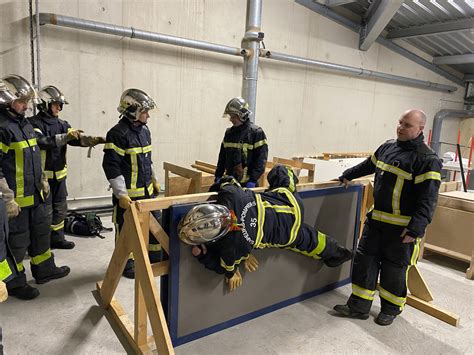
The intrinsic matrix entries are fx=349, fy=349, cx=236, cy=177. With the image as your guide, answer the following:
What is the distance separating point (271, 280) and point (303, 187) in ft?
2.24

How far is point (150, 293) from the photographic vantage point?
70.7 inches

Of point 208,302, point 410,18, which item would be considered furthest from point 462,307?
point 410,18

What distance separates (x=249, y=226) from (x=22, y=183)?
166 centimetres

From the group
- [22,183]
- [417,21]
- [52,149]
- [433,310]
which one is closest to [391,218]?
[433,310]

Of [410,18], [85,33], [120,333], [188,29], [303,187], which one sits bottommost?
[120,333]

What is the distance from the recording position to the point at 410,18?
6.71 metres

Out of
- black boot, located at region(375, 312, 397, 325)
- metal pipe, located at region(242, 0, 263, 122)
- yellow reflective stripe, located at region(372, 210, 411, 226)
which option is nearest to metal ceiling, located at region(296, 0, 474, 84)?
metal pipe, located at region(242, 0, 263, 122)

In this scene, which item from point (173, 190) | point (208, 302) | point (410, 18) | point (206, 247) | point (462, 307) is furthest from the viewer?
point (410, 18)

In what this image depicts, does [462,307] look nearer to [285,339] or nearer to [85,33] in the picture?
[285,339]

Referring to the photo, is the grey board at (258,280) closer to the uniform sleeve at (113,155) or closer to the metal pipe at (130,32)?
the uniform sleeve at (113,155)

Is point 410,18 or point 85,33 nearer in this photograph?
point 85,33

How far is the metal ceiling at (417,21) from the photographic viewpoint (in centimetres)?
590

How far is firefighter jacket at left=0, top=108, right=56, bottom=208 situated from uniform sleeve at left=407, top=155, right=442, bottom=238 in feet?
8.49

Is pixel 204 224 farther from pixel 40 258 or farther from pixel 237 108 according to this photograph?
pixel 40 258
